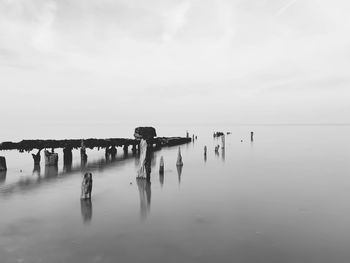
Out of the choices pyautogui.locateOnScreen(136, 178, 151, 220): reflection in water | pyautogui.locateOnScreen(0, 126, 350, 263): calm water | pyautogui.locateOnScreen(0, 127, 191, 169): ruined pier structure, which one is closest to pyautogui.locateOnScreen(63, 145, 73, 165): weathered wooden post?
pyautogui.locateOnScreen(0, 127, 191, 169): ruined pier structure

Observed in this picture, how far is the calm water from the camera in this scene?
10591 millimetres

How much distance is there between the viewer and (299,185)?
76.5 ft

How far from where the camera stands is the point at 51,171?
27875 mm

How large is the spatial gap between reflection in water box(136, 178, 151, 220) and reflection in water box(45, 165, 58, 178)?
777 centimetres

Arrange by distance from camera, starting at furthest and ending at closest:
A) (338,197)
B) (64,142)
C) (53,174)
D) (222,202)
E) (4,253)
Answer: (64,142)
(53,174)
(338,197)
(222,202)
(4,253)

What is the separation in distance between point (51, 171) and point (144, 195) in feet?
41.9


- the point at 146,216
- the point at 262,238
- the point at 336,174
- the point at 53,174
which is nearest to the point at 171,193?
the point at 146,216

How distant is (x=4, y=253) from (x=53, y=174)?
55.1 feet

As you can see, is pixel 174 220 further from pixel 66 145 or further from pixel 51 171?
pixel 66 145

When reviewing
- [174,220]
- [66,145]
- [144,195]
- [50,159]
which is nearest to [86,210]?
[144,195]

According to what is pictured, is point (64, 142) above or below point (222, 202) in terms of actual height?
above

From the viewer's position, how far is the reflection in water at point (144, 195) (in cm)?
1569

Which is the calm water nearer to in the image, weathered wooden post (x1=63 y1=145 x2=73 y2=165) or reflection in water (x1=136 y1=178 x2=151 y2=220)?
reflection in water (x1=136 y1=178 x2=151 y2=220)

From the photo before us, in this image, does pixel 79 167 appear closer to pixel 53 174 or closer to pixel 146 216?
pixel 53 174
